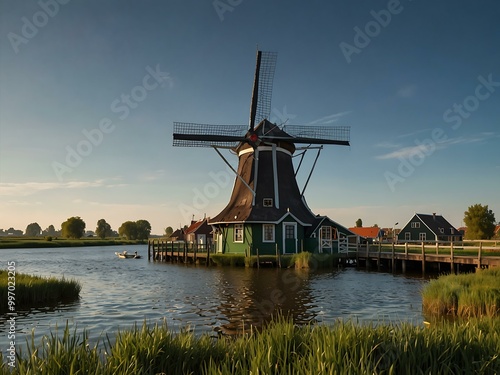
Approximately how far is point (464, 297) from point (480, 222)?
167 ft

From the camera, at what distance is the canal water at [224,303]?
38.2 ft

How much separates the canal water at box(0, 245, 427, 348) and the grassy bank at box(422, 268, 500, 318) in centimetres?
64

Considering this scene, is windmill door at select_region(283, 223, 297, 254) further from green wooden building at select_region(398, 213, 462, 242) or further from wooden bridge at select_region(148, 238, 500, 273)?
green wooden building at select_region(398, 213, 462, 242)

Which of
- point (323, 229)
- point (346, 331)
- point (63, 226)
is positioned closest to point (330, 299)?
point (346, 331)

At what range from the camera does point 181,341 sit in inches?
239

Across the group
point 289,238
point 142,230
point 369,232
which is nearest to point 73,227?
point 142,230

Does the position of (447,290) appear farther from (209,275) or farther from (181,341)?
(209,275)

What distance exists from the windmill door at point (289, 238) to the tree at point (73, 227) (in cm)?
9956

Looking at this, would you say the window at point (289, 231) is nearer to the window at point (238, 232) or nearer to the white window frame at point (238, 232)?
the white window frame at point (238, 232)

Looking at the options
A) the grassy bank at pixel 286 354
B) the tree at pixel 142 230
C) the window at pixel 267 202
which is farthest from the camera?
the tree at pixel 142 230

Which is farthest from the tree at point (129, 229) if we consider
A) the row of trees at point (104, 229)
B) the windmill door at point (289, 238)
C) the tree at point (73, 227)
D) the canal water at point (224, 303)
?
the canal water at point (224, 303)

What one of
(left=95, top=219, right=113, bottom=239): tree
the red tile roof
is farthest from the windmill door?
(left=95, top=219, right=113, bottom=239): tree

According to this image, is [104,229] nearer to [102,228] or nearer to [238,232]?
[102,228]

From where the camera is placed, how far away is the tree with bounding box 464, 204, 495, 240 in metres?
56.4
